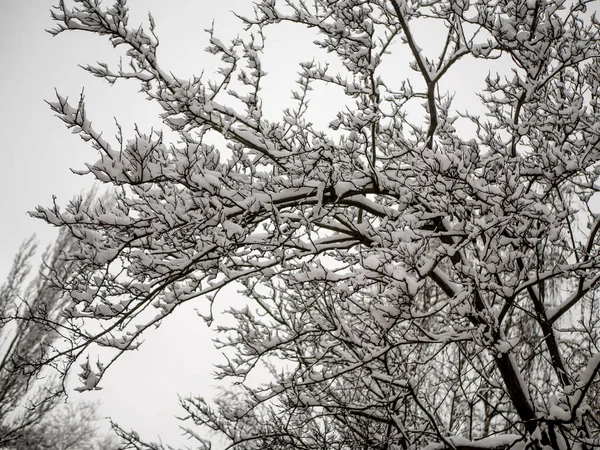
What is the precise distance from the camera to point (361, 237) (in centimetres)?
324

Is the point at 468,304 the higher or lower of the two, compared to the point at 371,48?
lower

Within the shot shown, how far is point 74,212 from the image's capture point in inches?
93.0

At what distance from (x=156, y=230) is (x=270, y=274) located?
949mm

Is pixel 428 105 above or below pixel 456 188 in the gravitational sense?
above

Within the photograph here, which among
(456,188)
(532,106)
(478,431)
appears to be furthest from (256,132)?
(478,431)

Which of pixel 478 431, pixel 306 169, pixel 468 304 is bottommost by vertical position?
pixel 478 431

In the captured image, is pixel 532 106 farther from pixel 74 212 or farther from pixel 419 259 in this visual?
pixel 74 212

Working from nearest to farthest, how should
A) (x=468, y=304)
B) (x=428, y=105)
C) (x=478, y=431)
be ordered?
1. (x=468, y=304)
2. (x=428, y=105)
3. (x=478, y=431)

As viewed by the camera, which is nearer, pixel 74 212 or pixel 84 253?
pixel 74 212

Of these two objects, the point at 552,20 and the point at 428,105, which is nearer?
the point at 552,20

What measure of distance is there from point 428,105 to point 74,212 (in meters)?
2.94

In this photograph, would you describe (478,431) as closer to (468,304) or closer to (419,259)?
(468,304)

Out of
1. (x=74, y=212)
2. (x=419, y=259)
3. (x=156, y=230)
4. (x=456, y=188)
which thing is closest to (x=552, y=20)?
(x=456, y=188)

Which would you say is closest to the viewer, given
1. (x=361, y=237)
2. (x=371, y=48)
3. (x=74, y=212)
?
(x=74, y=212)
